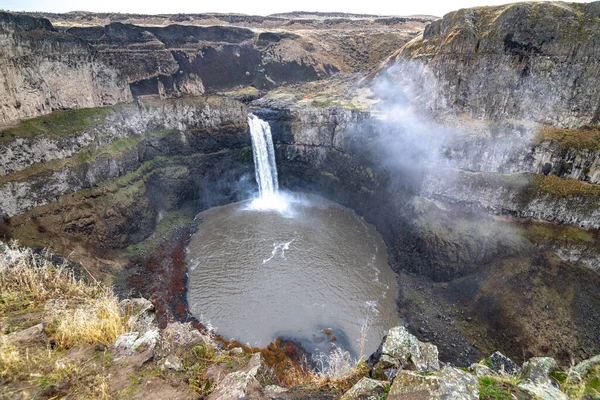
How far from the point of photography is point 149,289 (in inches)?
951

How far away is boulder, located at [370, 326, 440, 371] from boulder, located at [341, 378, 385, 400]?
1698mm

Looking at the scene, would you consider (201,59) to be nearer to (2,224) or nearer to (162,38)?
(162,38)

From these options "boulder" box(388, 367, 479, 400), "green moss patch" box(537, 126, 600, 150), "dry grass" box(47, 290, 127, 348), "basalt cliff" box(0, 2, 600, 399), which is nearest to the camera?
"boulder" box(388, 367, 479, 400)

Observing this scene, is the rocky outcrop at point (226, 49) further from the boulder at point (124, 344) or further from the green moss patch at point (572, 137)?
the green moss patch at point (572, 137)

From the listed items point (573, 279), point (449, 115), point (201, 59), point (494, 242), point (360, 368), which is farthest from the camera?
point (201, 59)

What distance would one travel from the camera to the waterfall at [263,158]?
1543 inches

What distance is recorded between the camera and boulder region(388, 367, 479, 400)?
502 centimetres

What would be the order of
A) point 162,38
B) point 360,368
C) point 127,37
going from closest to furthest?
point 360,368 → point 127,37 → point 162,38

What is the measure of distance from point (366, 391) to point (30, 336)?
21.8ft

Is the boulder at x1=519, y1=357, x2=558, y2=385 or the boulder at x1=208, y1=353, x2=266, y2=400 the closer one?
→ the boulder at x1=208, y1=353, x2=266, y2=400

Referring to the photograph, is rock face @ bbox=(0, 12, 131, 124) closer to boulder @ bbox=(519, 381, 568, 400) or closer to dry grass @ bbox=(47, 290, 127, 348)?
dry grass @ bbox=(47, 290, 127, 348)

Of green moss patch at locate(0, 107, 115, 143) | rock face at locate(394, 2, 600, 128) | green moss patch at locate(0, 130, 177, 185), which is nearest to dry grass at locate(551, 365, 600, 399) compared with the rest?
rock face at locate(394, 2, 600, 128)

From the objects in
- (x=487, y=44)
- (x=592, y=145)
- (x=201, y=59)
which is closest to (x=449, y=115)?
(x=487, y=44)

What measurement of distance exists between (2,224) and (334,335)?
2423cm
